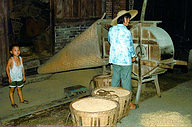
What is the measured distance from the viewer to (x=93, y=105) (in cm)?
381

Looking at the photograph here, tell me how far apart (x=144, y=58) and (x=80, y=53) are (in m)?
1.64

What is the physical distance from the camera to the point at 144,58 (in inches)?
223

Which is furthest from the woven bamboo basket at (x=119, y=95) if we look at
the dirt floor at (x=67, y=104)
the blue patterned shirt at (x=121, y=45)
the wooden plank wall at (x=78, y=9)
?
the wooden plank wall at (x=78, y=9)

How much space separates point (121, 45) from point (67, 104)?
6.47 feet

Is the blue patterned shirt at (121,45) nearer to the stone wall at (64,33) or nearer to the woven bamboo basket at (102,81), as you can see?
the woven bamboo basket at (102,81)

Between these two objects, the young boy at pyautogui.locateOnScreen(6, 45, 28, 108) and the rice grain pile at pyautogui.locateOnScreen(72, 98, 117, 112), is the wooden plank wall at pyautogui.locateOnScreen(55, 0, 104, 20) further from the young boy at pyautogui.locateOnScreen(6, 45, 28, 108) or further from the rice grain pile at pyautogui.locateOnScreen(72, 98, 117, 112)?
the rice grain pile at pyautogui.locateOnScreen(72, 98, 117, 112)

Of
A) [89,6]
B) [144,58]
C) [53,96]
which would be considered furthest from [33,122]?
[89,6]

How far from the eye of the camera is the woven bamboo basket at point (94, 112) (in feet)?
11.3

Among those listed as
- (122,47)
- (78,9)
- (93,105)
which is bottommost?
(93,105)

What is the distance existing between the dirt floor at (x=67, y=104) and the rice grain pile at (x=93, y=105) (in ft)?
1.72

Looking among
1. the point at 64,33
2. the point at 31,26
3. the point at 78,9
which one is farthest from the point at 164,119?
the point at 31,26

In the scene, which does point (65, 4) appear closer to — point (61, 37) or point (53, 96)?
point (61, 37)

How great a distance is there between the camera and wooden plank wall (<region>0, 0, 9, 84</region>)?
6.64 metres

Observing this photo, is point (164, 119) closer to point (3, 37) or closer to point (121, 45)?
point (121, 45)
